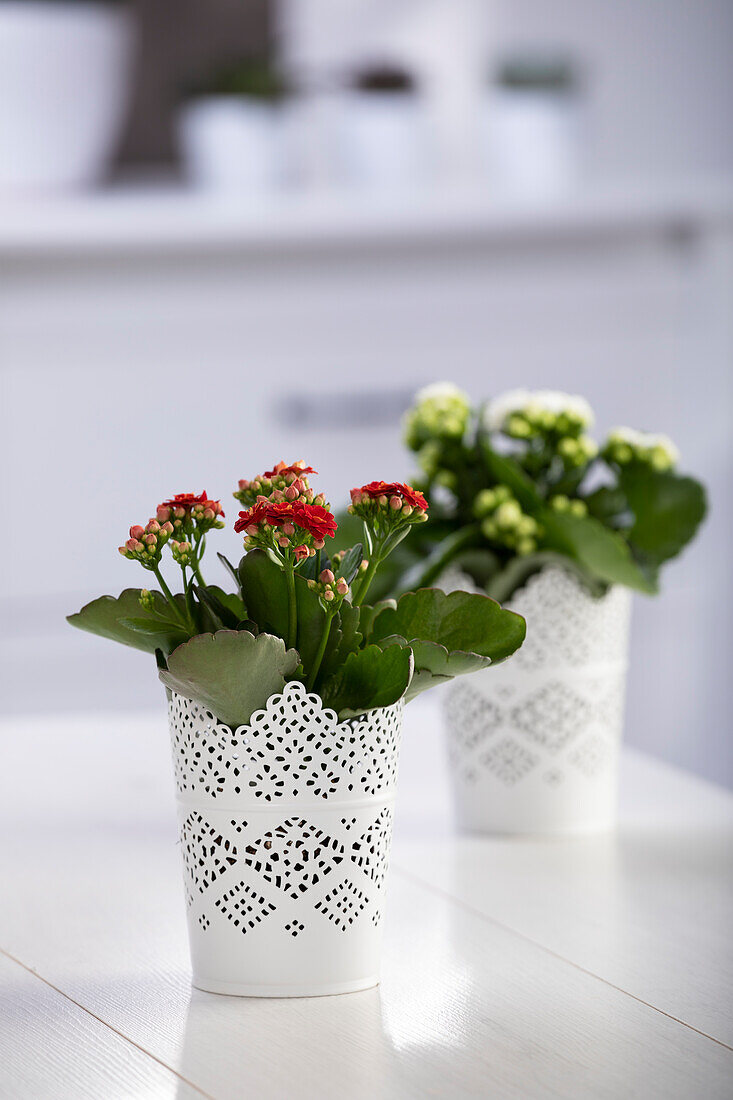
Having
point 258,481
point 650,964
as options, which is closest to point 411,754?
point 650,964

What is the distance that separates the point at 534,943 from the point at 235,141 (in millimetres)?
1675

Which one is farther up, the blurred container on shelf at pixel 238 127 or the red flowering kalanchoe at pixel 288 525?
the blurred container on shelf at pixel 238 127

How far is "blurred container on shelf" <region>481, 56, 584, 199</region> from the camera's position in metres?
2.24

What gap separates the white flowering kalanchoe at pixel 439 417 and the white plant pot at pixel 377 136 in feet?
4.40

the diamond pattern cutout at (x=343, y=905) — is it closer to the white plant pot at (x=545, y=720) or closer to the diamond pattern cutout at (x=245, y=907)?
the diamond pattern cutout at (x=245, y=907)

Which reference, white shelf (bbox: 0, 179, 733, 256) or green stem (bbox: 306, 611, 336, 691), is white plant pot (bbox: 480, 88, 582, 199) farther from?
green stem (bbox: 306, 611, 336, 691)

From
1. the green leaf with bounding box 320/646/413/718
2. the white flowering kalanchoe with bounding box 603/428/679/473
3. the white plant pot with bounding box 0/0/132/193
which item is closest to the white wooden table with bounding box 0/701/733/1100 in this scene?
the green leaf with bounding box 320/646/413/718

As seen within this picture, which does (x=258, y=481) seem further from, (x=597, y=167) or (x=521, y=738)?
(x=597, y=167)

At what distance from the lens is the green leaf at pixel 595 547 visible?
877 mm

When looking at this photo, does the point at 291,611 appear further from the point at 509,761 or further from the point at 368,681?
the point at 509,761

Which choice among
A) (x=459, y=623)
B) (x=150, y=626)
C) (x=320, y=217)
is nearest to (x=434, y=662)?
(x=459, y=623)

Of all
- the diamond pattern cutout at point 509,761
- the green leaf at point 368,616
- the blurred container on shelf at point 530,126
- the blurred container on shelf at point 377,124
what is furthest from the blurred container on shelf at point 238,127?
the green leaf at point 368,616

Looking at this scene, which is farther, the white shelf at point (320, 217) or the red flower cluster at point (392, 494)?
the white shelf at point (320, 217)

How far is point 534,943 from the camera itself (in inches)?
29.1
